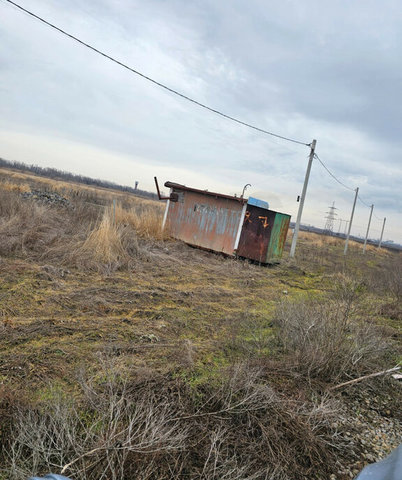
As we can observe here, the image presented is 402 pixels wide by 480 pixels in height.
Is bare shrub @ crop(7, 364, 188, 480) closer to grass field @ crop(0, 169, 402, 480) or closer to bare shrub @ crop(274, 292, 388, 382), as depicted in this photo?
grass field @ crop(0, 169, 402, 480)

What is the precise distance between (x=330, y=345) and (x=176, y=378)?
181cm

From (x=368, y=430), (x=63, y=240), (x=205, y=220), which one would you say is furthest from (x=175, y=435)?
(x=205, y=220)

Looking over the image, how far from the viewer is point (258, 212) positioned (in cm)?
1193

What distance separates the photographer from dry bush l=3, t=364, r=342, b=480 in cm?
189

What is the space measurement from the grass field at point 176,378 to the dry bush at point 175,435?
0.01 m

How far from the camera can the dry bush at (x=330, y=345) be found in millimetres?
3525

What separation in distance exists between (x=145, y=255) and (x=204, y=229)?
410cm

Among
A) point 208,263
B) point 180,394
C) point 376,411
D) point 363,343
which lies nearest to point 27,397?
point 180,394

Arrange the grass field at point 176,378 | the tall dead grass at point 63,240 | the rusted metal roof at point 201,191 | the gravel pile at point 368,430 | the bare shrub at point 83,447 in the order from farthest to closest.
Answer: the rusted metal roof at point 201,191, the tall dead grass at point 63,240, the gravel pile at point 368,430, the grass field at point 176,378, the bare shrub at point 83,447

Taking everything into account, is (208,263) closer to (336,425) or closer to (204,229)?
(204,229)

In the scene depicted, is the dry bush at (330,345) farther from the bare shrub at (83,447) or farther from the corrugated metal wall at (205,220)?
the corrugated metal wall at (205,220)

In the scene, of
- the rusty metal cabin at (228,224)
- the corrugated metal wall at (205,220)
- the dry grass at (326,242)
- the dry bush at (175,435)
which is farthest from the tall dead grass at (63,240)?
the dry grass at (326,242)

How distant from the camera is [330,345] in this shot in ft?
11.8

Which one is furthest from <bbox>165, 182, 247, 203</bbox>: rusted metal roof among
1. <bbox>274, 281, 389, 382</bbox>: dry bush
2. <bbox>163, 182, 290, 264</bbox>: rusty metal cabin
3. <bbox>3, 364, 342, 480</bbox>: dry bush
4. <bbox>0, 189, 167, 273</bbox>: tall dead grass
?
<bbox>3, 364, 342, 480</bbox>: dry bush
